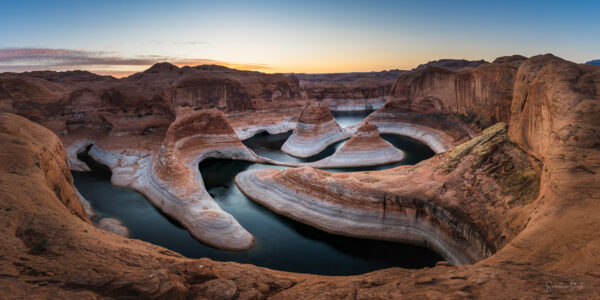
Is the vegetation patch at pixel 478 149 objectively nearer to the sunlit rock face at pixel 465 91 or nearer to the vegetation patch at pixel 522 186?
the vegetation patch at pixel 522 186

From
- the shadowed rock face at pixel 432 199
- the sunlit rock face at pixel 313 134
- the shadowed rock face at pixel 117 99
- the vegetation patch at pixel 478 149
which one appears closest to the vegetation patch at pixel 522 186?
the shadowed rock face at pixel 432 199

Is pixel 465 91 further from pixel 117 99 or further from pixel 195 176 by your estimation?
pixel 117 99

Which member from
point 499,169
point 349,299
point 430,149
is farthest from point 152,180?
point 430,149

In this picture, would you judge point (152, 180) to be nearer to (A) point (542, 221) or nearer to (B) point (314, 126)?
(B) point (314, 126)

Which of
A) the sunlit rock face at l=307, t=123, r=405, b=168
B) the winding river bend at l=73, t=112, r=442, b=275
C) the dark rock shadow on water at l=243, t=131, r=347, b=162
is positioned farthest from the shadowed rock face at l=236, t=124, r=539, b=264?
the dark rock shadow on water at l=243, t=131, r=347, b=162

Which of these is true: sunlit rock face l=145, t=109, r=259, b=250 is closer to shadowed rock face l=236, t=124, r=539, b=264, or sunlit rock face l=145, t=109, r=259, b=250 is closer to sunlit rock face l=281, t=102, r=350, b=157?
shadowed rock face l=236, t=124, r=539, b=264

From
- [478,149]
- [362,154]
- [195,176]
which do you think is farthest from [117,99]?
[478,149]
